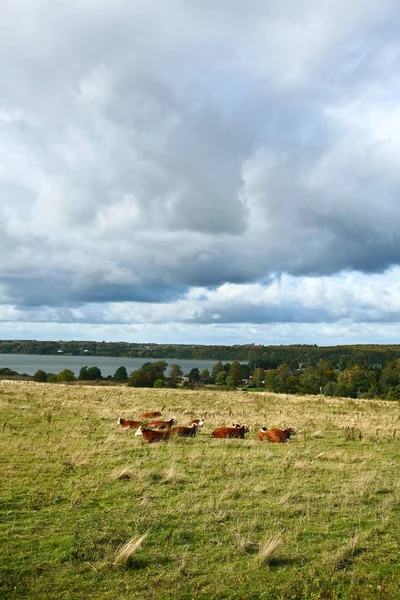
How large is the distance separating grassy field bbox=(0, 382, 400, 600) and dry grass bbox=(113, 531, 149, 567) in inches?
1.0

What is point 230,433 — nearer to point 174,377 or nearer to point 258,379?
point 174,377

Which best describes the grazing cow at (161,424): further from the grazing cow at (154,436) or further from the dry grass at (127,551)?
the dry grass at (127,551)

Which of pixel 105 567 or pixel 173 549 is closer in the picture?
pixel 105 567

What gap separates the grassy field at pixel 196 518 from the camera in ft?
18.5

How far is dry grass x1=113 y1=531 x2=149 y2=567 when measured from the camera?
19.7ft

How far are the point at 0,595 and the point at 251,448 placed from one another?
33.1ft

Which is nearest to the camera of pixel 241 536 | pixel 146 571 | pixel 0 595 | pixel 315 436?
pixel 0 595

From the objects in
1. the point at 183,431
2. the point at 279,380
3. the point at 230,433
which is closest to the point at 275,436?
the point at 230,433

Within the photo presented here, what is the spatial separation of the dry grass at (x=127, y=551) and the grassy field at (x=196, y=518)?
0.08 feet

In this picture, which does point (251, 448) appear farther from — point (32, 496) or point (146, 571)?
point (146, 571)

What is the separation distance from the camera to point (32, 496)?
8.82 metres

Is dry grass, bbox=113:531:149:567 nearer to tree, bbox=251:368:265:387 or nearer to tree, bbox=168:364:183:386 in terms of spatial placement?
tree, bbox=168:364:183:386

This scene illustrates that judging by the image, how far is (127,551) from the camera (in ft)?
20.2

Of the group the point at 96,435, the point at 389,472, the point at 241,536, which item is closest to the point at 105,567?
the point at 241,536
